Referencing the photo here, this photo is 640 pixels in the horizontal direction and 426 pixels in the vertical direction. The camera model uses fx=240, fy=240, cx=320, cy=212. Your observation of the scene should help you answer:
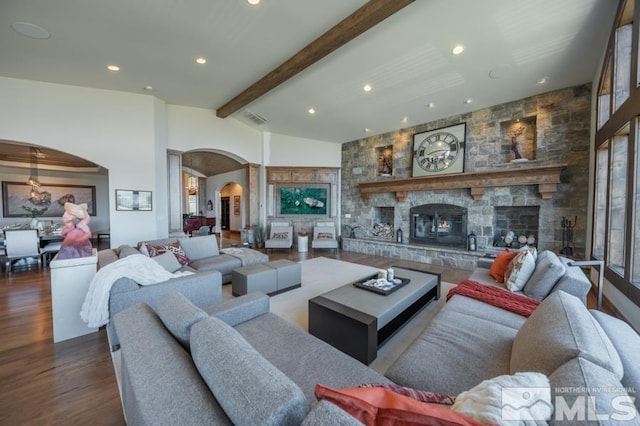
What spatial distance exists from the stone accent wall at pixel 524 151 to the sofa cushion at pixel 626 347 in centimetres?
412

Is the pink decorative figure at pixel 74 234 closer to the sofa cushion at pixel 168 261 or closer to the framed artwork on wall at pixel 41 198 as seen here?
the sofa cushion at pixel 168 261

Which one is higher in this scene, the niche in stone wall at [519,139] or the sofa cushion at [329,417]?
the niche in stone wall at [519,139]

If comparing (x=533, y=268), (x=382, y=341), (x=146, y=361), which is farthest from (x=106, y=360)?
(x=533, y=268)

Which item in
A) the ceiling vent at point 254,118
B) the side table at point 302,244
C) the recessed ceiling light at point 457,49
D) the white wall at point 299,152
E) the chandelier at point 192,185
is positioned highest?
the ceiling vent at point 254,118

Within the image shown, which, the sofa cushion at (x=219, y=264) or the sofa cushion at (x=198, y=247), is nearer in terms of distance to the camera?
the sofa cushion at (x=219, y=264)

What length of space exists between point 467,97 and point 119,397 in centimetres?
621

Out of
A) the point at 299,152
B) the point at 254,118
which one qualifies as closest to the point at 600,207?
the point at 299,152

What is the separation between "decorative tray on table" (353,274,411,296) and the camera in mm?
2541

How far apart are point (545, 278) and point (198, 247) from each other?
4.58 metres

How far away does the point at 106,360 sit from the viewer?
2.09 meters

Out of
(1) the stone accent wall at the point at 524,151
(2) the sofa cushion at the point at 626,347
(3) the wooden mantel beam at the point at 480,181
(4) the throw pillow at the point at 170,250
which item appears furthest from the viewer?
(3) the wooden mantel beam at the point at 480,181

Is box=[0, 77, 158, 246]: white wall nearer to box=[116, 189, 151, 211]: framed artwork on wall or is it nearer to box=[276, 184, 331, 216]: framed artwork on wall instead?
box=[116, 189, 151, 211]: framed artwork on wall

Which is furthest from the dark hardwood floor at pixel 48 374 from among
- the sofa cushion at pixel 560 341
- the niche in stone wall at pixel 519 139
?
the niche in stone wall at pixel 519 139

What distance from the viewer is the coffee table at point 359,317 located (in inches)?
78.2
